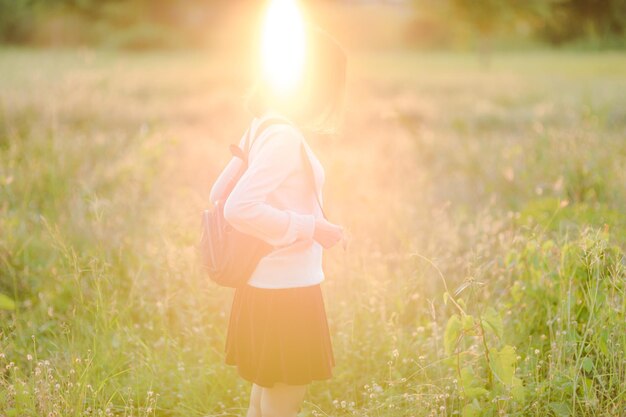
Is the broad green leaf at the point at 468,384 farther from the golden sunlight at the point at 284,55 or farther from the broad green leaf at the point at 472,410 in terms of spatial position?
the golden sunlight at the point at 284,55

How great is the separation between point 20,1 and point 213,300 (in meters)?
48.4

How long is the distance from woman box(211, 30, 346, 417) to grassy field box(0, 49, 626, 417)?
49 cm

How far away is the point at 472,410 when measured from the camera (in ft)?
9.05

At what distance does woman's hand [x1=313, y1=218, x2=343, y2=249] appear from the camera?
251 centimetres

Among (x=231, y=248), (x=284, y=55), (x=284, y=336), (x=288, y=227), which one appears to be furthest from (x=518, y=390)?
(x=284, y=55)

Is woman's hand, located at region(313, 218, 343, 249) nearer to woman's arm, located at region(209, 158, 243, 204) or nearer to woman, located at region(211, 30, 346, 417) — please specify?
woman, located at region(211, 30, 346, 417)

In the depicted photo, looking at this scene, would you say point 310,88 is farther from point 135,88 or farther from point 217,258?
point 135,88

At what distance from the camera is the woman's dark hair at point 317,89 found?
2.47 metres

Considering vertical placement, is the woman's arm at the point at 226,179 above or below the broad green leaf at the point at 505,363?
above

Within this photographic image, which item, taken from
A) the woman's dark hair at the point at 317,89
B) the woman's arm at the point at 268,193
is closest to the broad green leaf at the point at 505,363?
the woman's arm at the point at 268,193

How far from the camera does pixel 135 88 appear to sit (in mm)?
16422

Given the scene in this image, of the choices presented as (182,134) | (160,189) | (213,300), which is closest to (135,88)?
(182,134)

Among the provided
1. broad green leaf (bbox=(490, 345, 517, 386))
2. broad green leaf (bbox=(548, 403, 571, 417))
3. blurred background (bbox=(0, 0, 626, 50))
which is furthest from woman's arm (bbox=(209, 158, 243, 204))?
blurred background (bbox=(0, 0, 626, 50))

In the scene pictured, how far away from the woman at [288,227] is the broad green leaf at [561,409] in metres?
1.02
